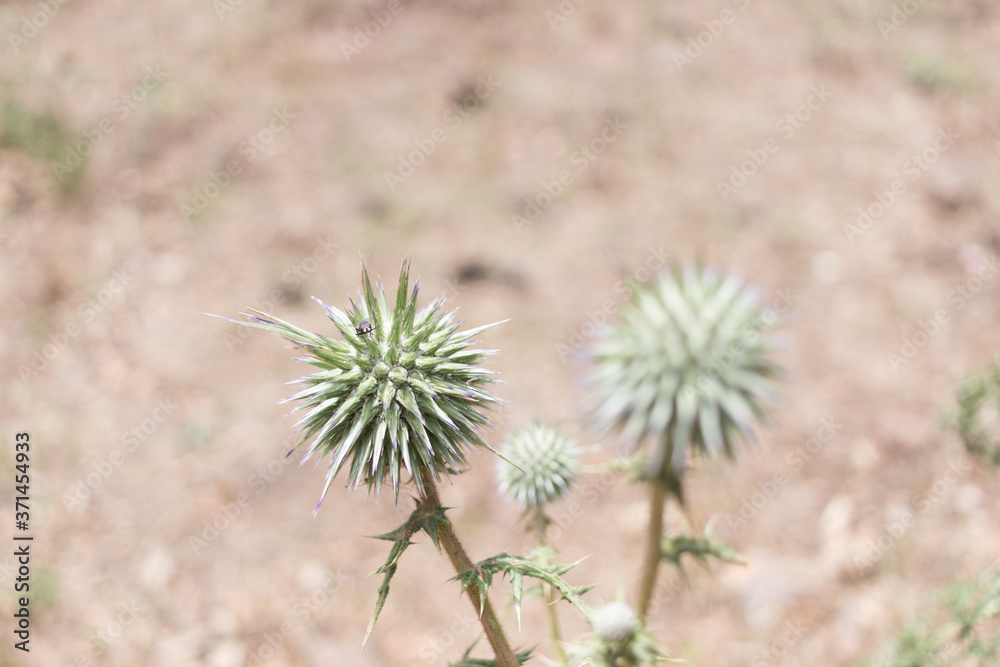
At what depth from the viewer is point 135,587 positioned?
6598 millimetres

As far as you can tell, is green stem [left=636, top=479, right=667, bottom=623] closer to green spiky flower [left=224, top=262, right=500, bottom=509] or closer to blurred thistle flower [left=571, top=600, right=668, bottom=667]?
blurred thistle flower [left=571, top=600, right=668, bottom=667]

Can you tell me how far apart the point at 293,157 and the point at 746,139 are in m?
6.36

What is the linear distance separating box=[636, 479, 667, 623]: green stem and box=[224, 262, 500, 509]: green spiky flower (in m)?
0.75

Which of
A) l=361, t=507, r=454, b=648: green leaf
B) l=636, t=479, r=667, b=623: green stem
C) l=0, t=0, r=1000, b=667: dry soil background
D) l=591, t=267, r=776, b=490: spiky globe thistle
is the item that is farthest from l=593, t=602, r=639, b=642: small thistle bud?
l=0, t=0, r=1000, b=667: dry soil background

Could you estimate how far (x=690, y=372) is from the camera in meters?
2.58

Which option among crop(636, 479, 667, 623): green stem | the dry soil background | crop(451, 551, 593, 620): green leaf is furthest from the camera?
the dry soil background

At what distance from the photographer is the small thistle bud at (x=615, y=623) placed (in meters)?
3.15

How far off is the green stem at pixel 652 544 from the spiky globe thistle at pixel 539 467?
0.60 m

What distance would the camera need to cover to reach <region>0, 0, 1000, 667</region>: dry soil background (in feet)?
Answer: 21.1

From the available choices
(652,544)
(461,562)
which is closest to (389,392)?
(461,562)

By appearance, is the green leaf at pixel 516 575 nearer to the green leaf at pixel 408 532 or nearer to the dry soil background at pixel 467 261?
the green leaf at pixel 408 532

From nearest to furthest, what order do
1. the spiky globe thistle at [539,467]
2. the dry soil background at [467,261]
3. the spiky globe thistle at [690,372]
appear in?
the spiky globe thistle at [690,372], the spiky globe thistle at [539,467], the dry soil background at [467,261]

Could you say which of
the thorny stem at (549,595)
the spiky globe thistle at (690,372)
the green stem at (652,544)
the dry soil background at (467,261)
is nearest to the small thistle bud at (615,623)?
the green stem at (652,544)

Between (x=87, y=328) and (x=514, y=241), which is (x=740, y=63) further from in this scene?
(x=87, y=328)
